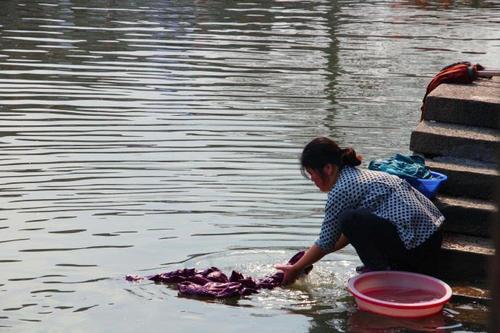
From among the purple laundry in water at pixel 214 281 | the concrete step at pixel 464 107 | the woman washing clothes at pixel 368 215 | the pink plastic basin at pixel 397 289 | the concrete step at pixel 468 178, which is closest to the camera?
the pink plastic basin at pixel 397 289

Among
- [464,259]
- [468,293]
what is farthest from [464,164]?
[468,293]

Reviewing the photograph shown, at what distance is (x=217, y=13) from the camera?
21.0m

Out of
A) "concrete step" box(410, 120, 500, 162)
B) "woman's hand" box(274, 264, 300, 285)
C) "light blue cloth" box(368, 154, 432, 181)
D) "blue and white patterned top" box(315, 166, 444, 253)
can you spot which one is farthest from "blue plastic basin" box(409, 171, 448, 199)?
"woman's hand" box(274, 264, 300, 285)

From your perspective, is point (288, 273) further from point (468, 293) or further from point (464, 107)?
point (464, 107)

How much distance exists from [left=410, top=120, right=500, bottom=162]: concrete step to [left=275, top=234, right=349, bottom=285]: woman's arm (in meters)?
1.08

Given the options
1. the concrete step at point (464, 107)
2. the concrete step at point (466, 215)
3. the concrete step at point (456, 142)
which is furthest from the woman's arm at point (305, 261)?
the concrete step at point (464, 107)

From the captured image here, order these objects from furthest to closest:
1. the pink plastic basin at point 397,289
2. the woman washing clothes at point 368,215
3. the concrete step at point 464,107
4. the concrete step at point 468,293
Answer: the concrete step at point 464,107 < the concrete step at point 468,293 < the woman washing clothes at point 368,215 < the pink plastic basin at point 397,289

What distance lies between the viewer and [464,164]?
6.60 meters

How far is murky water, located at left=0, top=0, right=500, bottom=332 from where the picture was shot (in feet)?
20.0

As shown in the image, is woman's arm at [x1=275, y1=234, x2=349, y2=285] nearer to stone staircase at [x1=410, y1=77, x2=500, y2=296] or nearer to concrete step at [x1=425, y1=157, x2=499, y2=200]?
stone staircase at [x1=410, y1=77, x2=500, y2=296]

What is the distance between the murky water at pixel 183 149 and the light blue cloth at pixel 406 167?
717 mm

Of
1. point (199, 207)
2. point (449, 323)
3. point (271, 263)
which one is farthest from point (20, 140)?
point (449, 323)

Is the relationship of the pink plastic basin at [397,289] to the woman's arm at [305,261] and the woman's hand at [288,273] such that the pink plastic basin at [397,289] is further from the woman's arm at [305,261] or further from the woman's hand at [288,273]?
the woman's hand at [288,273]

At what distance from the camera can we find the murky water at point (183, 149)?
240 inches
